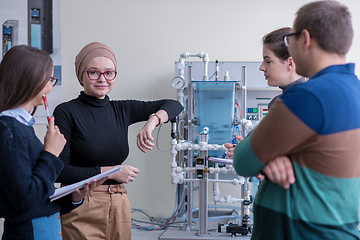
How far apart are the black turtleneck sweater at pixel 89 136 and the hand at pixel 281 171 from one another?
0.86m

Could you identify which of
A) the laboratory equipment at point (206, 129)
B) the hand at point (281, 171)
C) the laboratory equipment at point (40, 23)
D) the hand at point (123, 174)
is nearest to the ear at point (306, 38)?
the hand at point (281, 171)

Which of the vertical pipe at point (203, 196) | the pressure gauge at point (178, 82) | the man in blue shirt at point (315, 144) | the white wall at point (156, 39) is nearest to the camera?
the man in blue shirt at point (315, 144)

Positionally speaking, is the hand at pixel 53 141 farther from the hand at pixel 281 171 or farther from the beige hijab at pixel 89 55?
the hand at pixel 281 171

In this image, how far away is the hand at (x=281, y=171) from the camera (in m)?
0.80

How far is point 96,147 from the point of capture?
1.51 meters

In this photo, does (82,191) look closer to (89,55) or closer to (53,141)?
(53,141)

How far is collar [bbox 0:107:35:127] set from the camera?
1079 millimetres

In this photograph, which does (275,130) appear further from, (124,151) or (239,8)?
(239,8)

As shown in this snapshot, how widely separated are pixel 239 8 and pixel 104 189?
8.36ft

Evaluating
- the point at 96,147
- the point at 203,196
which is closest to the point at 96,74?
Result: the point at 96,147

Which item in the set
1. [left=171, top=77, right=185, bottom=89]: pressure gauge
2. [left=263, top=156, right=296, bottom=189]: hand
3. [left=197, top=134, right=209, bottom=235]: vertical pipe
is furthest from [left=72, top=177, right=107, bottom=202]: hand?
[left=171, top=77, right=185, bottom=89]: pressure gauge

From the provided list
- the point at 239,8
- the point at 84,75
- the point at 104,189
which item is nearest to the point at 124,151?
the point at 104,189

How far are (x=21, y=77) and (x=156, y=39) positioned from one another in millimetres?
2483

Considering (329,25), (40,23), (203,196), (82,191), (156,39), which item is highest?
(40,23)
